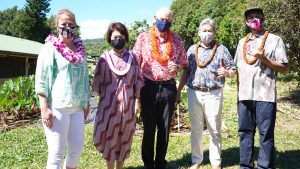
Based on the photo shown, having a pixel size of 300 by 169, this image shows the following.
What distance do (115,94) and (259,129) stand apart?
193 centimetres

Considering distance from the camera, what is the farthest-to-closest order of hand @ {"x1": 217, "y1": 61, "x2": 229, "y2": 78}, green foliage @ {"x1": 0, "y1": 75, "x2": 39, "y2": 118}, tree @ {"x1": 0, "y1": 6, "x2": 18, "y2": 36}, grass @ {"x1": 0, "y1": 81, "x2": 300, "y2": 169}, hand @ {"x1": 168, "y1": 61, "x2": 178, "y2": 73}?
tree @ {"x1": 0, "y1": 6, "x2": 18, "y2": 36}, green foliage @ {"x1": 0, "y1": 75, "x2": 39, "y2": 118}, grass @ {"x1": 0, "y1": 81, "x2": 300, "y2": 169}, hand @ {"x1": 217, "y1": 61, "x2": 229, "y2": 78}, hand @ {"x1": 168, "y1": 61, "x2": 178, "y2": 73}

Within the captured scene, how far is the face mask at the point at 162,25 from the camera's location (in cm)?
502

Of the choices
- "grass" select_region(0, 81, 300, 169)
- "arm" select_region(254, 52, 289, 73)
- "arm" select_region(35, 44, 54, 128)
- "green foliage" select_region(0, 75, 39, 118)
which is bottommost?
"grass" select_region(0, 81, 300, 169)

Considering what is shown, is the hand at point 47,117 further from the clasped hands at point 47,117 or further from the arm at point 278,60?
the arm at point 278,60

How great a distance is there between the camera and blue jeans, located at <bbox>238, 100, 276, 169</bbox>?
482 cm

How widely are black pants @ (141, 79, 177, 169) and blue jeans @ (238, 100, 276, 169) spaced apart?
3.15 feet

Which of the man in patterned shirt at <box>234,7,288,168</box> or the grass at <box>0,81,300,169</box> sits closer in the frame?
the man in patterned shirt at <box>234,7,288,168</box>

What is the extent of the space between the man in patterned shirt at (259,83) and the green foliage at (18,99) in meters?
6.79

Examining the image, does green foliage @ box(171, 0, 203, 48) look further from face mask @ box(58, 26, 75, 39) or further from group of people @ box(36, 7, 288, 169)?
face mask @ box(58, 26, 75, 39)

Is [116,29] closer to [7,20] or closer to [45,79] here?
[45,79]

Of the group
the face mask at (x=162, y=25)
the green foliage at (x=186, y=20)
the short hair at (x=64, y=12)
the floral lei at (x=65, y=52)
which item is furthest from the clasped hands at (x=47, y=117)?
the green foliage at (x=186, y=20)

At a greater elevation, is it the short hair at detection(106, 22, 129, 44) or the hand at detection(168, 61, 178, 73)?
the short hair at detection(106, 22, 129, 44)

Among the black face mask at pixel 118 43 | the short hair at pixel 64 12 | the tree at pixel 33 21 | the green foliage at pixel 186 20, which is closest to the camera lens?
the short hair at pixel 64 12

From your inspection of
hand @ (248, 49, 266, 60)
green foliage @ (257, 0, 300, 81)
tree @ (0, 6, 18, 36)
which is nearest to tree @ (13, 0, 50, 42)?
tree @ (0, 6, 18, 36)
